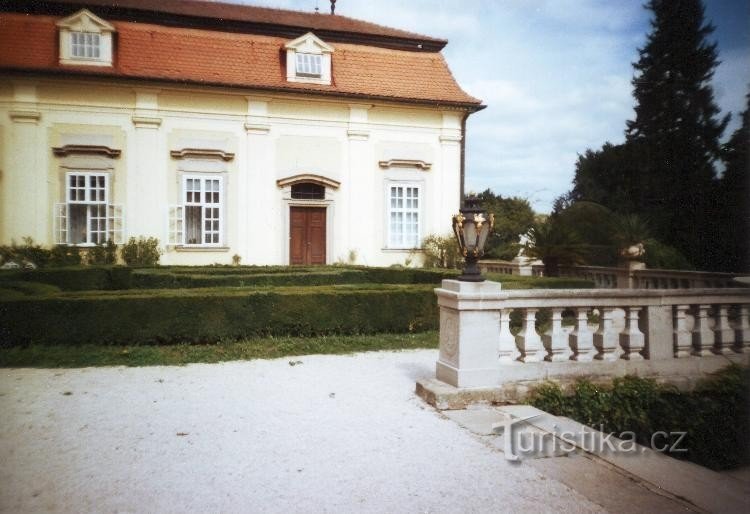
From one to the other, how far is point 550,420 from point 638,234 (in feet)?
34.7

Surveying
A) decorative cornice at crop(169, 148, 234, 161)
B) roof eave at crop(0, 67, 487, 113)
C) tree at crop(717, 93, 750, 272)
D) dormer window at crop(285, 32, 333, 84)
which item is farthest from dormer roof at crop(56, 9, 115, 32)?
tree at crop(717, 93, 750, 272)

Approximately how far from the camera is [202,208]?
14.6m

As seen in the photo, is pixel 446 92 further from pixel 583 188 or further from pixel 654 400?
pixel 583 188

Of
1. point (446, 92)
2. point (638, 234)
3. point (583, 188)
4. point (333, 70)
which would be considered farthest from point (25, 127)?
point (583, 188)

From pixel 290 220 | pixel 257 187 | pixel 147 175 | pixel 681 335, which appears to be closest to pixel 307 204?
pixel 290 220

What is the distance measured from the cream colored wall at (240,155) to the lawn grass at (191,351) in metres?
7.88

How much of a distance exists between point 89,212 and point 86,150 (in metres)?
1.73

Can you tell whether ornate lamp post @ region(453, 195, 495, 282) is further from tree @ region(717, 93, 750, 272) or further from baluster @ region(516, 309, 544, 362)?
tree @ region(717, 93, 750, 272)

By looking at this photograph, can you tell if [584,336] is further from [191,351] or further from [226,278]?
[226,278]

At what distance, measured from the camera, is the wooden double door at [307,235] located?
15266 mm

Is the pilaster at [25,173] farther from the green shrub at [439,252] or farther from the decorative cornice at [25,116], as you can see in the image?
the green shrub at [439,252]

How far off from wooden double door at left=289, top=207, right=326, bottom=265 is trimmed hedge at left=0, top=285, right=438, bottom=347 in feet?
24.3

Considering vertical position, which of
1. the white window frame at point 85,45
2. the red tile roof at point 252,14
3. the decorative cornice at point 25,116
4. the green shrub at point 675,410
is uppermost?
the red tile roof at point 252,14

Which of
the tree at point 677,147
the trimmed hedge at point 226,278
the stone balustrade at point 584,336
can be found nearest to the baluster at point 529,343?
the stone balustrade at point 584,336
